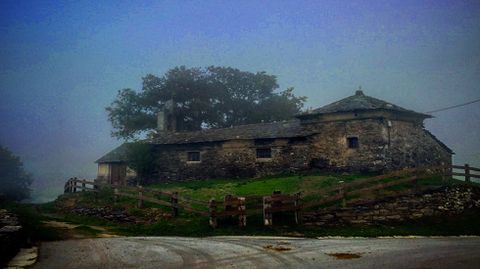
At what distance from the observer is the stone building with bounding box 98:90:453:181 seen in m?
23.5

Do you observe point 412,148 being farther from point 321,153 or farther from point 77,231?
point 77,231

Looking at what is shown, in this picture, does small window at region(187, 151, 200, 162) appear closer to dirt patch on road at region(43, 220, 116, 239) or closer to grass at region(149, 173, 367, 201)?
grass at region(149, 173, 367, 201)

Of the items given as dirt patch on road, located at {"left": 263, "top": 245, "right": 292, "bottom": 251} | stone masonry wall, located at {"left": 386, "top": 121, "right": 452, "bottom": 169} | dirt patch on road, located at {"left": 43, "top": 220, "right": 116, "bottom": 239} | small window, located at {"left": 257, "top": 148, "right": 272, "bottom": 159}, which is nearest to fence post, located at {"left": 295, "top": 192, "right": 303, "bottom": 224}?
dirt patch on road, located at {"left": 263, "top": 245, "right": 292, "bottom": 251}

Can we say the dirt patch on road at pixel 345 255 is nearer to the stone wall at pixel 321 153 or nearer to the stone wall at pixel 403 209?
the stone wall at pixel 403 209

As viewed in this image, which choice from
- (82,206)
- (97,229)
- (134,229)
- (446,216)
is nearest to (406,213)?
(446,216)

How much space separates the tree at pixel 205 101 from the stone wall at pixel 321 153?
637 inches

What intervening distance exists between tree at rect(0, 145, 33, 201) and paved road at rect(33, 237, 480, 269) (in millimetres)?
34411

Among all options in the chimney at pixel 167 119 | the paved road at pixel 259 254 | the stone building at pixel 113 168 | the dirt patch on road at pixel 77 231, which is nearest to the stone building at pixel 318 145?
the chimney at pixel 167 119

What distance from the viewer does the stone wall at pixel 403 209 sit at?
14859 millimetres

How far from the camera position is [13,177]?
40.6 meters

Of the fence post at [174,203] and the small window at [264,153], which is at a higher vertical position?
the small window at [264,153]

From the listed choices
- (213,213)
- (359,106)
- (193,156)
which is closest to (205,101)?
(193,156)

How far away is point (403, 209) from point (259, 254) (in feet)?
30.3

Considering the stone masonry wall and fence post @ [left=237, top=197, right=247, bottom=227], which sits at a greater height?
the stone masonry wall
